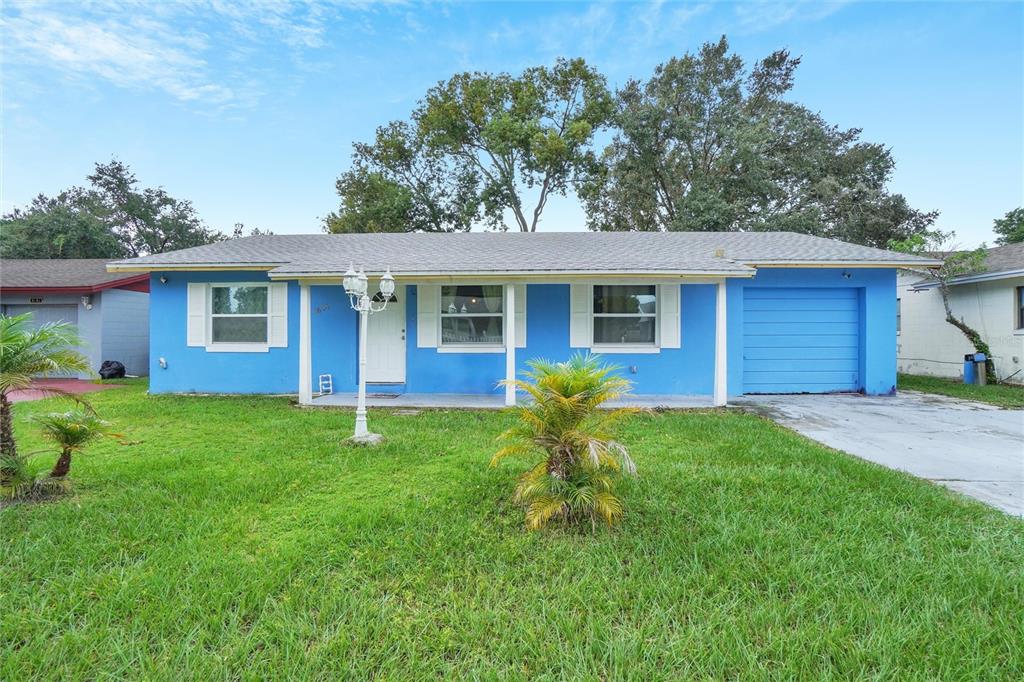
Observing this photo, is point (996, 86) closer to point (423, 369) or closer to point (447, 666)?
point (423, 369)

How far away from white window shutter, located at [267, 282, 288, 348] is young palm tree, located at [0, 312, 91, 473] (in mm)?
4819

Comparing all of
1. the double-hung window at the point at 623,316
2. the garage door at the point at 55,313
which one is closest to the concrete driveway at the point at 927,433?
the double-hung window at the point at 623,316

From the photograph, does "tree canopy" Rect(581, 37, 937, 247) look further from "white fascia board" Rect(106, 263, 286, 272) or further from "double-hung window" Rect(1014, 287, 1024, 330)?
"white fascia board" Rect(106, 263, 286, 272)

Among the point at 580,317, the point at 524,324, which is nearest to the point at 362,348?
the point at 524,324

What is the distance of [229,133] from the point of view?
1215 cm

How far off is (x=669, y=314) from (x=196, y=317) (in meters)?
9.09

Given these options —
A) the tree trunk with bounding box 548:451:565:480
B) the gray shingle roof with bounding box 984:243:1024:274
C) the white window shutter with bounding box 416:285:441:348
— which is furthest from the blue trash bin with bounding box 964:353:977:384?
the tree trunk with bounding box 548:451:565:480

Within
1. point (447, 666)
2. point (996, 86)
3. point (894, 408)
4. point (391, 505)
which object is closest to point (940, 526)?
point (447, 666)

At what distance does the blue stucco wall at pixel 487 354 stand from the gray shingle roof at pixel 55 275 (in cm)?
543

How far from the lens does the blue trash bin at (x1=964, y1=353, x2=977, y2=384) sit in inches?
382

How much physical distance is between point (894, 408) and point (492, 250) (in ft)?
25.0

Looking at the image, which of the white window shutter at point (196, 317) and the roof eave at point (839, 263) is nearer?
the roof eave at point (839, 263)

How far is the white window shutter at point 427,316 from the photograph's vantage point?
7.93 metres

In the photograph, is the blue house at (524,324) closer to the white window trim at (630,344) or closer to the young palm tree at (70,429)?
the white window trim at (630,344)
